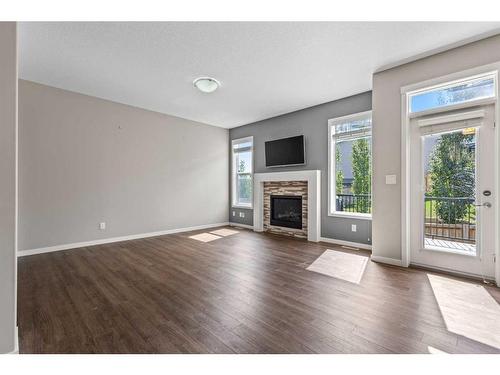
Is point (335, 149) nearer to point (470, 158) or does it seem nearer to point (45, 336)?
point (470, 158)

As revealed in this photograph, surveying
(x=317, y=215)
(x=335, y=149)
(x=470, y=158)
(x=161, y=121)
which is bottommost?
(x=317, y=215)

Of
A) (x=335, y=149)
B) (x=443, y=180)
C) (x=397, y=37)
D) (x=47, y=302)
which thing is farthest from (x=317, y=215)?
(x=47, y=302)

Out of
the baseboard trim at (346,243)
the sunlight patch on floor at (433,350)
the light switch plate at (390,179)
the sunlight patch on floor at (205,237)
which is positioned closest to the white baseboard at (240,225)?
the sunlight patch on floor at (205,237)

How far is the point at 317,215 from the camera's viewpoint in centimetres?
471

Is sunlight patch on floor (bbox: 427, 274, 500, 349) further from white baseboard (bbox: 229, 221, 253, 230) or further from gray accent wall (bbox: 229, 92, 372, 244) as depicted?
white baseboard (bbox: 229, 221, 253, 230)

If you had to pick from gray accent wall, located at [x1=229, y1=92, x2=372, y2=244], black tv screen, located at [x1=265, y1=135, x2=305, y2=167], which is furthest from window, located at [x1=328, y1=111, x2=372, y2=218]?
black tv screen, located at [x1=265, y1=135, x2=305, y2=167]

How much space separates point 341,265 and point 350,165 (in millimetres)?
2049

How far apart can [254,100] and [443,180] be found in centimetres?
333

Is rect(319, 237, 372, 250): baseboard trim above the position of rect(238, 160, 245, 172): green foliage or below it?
below

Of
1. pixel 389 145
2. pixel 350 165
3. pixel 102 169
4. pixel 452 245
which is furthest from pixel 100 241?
pixel 452 245

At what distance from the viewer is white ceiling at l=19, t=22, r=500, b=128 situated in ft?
8.15

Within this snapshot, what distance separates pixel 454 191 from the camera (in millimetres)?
2969
